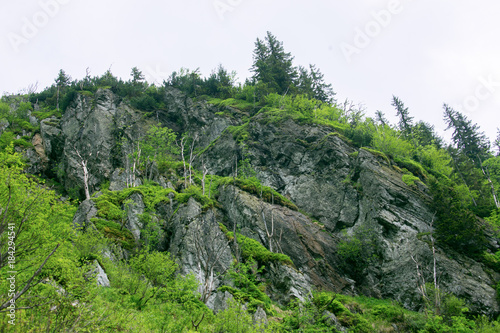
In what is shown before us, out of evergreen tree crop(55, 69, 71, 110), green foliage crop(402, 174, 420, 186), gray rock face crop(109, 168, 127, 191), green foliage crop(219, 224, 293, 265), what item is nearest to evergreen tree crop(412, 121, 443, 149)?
green foliage crop(402, 174, 420, 186)

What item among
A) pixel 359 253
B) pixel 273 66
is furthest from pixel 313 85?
pixel 359 253

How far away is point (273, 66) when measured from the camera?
60.7 metres

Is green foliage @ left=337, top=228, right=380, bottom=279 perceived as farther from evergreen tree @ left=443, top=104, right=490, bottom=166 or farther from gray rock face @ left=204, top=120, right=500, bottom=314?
evergreen tree @ left=443, top=104, right=490, bottom=166

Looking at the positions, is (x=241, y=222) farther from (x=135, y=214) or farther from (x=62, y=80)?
(x=62, y=80)

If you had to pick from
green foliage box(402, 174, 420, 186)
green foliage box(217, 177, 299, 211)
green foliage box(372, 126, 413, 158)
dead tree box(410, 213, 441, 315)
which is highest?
green foliage box(372, 126, 413, 158)

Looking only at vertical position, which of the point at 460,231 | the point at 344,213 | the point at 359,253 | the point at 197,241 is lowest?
the point at 197,241

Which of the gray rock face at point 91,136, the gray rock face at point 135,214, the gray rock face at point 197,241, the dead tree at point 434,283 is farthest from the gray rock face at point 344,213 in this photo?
the gray rock face at point 91,136

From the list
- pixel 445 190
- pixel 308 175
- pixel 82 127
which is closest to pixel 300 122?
pixel 308 175

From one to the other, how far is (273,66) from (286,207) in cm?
3574

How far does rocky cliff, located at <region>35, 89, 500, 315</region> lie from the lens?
25422 mm

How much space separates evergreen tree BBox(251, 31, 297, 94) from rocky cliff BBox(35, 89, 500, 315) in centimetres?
1082

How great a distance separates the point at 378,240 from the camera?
98.4ft

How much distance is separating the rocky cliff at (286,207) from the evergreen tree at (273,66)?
35.5 feet

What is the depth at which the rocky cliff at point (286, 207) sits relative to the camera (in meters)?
25.4
